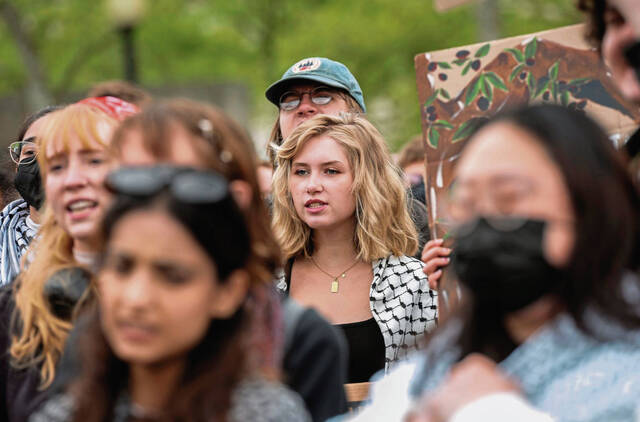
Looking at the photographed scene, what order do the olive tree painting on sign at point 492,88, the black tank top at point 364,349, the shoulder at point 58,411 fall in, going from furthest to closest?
the black tank top at point 364,349 → the olive tree painting on sign at point 492,88 → the shoulder at point 58,411

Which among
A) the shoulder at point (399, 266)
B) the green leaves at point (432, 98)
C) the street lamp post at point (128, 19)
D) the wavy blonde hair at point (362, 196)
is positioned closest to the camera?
the green leaves at point (432, 98)

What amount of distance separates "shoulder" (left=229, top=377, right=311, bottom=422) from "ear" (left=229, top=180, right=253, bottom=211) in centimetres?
43

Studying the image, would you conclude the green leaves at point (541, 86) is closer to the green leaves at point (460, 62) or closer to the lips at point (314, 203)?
the green leaves at point (460, 62)

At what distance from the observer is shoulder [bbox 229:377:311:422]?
6.96 feet

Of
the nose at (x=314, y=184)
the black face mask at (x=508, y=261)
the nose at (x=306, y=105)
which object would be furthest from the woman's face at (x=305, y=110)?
the black face mask at (x=508, y=261)

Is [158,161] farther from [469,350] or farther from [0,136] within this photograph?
[0,136]

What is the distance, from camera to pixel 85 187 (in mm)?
2771

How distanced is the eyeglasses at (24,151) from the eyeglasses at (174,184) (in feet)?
6.38

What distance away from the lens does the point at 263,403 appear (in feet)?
7.03

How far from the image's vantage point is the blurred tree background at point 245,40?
52.8ft

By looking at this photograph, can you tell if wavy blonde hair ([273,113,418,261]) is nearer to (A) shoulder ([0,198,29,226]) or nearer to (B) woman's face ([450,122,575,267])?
(A) shoulder ([0,198,29,226])

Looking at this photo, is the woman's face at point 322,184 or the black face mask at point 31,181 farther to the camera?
the woman's face at point 322,184

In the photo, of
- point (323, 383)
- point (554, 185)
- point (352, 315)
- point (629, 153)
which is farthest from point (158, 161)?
point (352, 315)

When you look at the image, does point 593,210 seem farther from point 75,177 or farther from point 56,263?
point 56,263
